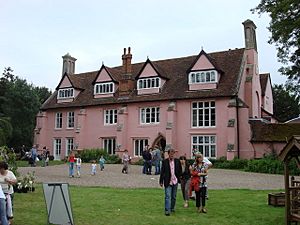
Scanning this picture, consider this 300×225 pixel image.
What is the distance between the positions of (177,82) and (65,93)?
14703 mm

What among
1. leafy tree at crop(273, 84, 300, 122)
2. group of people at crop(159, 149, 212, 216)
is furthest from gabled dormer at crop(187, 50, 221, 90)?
leafy tree at crop(273, 84, 300, 122)

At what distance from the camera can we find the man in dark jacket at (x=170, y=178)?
11.8 m

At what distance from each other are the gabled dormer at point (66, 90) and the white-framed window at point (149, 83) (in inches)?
369

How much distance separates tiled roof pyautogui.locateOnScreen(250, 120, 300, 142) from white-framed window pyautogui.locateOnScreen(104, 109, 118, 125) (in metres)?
14.6

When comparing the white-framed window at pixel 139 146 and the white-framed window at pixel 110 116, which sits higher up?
the white-framed window at pixel 110 116

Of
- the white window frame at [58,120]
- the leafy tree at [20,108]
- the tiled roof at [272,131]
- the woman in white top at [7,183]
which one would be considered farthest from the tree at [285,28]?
the leafy tree at [20,108]

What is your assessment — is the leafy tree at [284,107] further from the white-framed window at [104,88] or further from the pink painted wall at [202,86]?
the white-framed window at [104,88]

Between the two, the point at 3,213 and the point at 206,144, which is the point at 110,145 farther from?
the point at 3,213

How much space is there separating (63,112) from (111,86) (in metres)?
7.27

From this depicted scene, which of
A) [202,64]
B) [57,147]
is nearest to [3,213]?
[202,64]

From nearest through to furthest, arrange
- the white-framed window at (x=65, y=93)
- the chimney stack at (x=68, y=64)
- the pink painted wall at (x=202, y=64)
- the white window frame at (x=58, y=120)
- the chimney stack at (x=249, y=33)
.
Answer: the pink painted wall at (x=202, y=64) < the chimney stack at (x=249, y=33) < the white-framed window at (x=65, y=93) < the white window frame at (x=58, y=120) < the chimney stack at (x=68, y=64)

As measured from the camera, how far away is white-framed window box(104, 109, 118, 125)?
4094 centimetres

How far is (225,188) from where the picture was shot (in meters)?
18.8

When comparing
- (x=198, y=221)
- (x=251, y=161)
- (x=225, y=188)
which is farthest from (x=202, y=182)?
(x=251, y=161)
